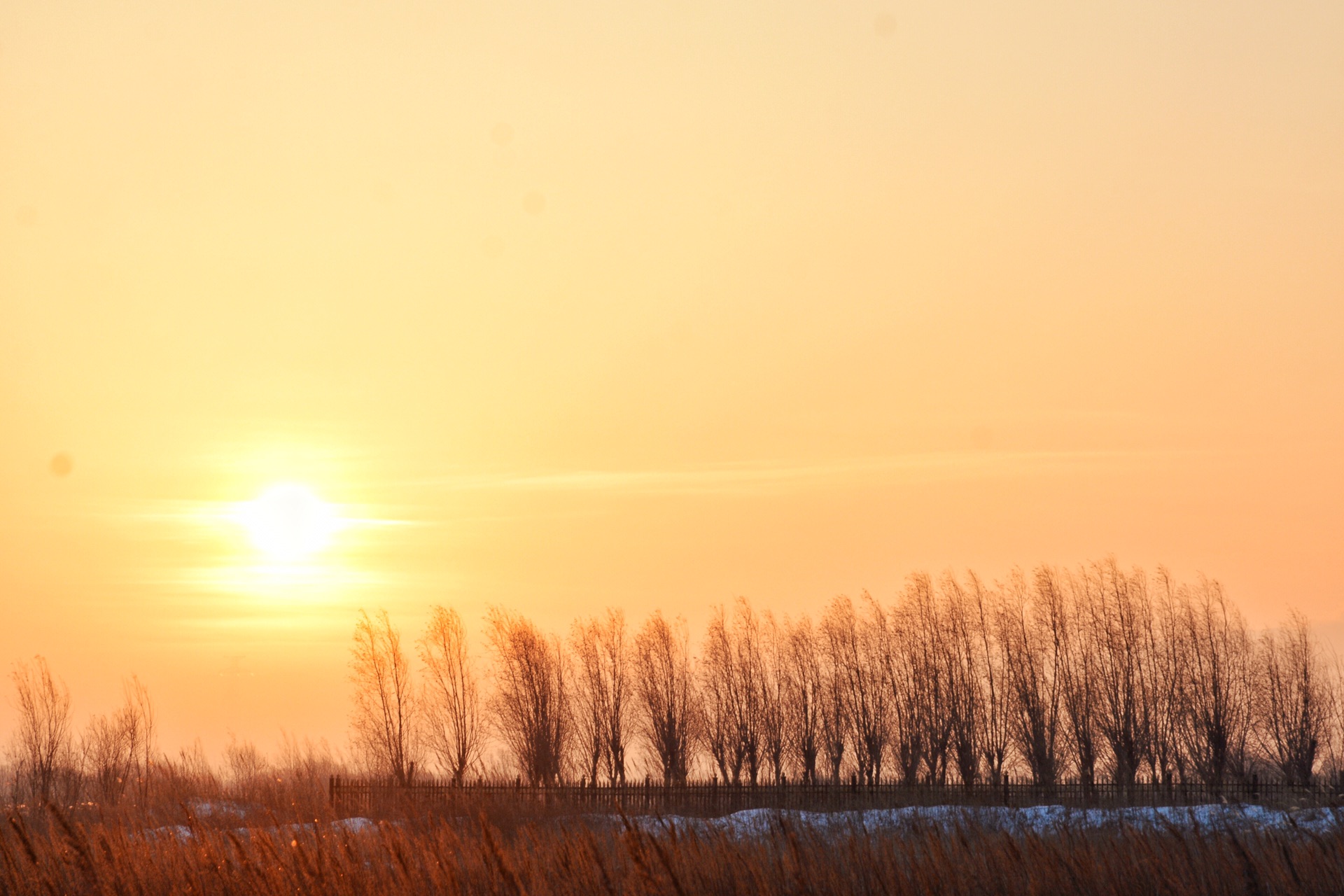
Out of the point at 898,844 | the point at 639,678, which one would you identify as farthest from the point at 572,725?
the point at 898,844

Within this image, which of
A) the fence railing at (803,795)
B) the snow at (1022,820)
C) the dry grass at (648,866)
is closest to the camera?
the dry grass at (648,866)

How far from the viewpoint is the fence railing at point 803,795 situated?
34812 mm

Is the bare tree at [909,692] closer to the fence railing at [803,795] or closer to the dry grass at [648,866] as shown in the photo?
the fence railing at [803,795]

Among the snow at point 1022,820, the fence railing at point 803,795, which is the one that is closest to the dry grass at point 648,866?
the snow at point 1022,820

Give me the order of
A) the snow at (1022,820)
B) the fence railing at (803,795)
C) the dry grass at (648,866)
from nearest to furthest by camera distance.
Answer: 1. the dry grass at (648,866)
2. the snow at (1022,820)
3. the fence railing at (803,795)

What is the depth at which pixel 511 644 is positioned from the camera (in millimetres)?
54656

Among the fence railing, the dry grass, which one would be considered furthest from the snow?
the fence railing

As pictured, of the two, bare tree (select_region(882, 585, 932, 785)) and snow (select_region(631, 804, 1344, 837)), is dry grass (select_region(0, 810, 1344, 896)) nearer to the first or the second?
snow (select_region(631, 804, 1344, 837))

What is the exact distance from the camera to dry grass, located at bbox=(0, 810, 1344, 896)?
13.2m

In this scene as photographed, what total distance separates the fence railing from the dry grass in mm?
18363

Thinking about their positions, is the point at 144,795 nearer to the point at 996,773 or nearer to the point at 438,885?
the point at 438,885

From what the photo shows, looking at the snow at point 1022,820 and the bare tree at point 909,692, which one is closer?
the snow at point 1022,820

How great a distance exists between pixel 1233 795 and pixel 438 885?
111 feet

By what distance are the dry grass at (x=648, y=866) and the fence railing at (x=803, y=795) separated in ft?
60.2
